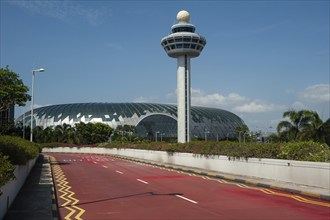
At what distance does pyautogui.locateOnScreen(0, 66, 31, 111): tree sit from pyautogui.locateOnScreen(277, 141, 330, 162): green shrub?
52.5 ft

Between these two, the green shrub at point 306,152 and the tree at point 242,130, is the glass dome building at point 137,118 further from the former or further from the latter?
the green shrub at point 306,152

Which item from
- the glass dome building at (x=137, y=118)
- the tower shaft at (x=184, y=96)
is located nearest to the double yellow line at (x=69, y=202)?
the tower shaft at (x=184, y=96)

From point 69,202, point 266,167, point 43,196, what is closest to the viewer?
point 69,202

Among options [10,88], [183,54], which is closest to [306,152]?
[10,88]

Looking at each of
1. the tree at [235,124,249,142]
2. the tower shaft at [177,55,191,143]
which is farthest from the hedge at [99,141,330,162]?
the tree at [235,124,249,142]

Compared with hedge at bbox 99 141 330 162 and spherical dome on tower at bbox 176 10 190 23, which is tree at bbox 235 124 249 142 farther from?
hedge at bbox 99 141 330 162

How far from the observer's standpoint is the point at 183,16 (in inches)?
3329

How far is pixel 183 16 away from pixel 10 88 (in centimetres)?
6516

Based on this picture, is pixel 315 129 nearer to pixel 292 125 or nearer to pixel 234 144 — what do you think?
pixel 292 125

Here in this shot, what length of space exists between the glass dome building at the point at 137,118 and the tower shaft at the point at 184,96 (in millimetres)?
43828

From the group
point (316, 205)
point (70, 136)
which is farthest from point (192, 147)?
point (70, 136)

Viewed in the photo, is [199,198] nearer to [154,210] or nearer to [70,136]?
[154,210]

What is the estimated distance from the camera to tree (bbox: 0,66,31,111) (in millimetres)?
23656

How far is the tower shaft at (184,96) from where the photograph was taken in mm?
80125
